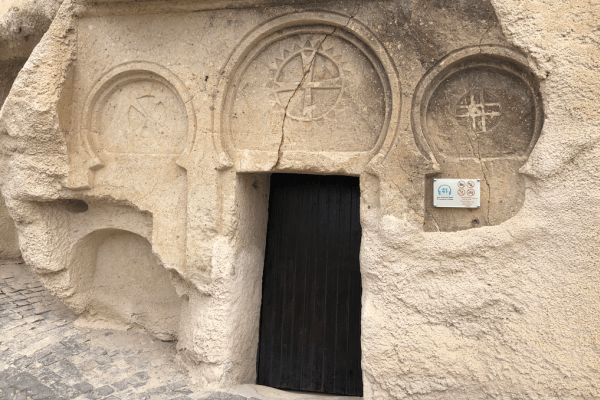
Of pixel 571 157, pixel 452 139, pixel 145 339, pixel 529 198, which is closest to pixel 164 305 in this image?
pixel 145 339

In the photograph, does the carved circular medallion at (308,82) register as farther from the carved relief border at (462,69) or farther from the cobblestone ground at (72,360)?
the cobblestone ground at (72,360)

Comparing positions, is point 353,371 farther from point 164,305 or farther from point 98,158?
point 98,158

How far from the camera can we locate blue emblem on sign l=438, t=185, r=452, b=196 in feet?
9.42

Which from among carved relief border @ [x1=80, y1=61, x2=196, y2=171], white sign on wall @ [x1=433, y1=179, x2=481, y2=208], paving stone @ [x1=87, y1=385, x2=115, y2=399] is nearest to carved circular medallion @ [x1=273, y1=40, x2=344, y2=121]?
carved relief border @ [x1=80, y1=61, x2=196, y2=171]

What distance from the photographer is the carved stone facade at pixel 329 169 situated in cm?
262

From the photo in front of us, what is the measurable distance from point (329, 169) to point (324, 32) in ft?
3.23

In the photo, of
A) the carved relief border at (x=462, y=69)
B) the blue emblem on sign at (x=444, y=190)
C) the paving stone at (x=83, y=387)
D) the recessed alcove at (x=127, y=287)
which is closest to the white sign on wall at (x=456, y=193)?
the blue emblem on sign at (x=444, y=190)

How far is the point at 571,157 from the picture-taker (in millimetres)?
2543

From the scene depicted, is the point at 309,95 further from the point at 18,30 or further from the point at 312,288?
the point at 18,30

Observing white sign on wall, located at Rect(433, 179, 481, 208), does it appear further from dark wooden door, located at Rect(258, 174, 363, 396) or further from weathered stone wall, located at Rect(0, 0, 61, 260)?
weathered stone wall, located at Rect(0, 0, 61, 260)

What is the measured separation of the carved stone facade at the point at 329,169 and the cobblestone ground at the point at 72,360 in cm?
19

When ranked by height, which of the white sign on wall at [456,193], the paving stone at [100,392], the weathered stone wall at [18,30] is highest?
the weathered stone wall at [18,30]

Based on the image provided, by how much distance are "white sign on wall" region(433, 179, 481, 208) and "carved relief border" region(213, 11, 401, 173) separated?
429 mm

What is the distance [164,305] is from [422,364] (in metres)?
2.30
